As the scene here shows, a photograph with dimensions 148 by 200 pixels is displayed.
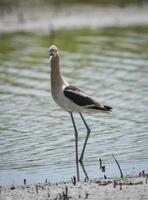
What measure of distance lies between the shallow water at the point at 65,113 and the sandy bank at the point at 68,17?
904 mm

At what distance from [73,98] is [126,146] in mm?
1043

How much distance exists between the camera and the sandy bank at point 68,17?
71.2 ft

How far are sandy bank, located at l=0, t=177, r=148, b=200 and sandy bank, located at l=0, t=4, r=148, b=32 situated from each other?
13.3 meters

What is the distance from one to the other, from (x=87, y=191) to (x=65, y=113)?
4613 mm

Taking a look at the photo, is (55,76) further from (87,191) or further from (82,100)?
(87,191)

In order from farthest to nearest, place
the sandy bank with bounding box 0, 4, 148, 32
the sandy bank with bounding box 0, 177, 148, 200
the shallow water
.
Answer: the sandy bank with bounding box 0, 4, 148, 32 → the shallow water → the sandy bank with bounding box 0, 177, 148, 200

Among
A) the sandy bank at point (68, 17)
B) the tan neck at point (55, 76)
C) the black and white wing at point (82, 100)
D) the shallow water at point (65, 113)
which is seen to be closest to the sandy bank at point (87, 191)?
the shallow water at point (65, 113)

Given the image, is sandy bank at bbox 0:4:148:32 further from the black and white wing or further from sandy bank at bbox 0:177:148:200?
sandy bank at bbox 0:177:148:200

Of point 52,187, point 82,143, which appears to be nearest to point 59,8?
point 82,143

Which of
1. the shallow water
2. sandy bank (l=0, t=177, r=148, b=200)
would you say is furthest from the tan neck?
sandy bank (l=0, t=177, r=148, b=200)

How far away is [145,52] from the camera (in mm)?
17281

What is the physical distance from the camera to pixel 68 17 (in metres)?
22.7

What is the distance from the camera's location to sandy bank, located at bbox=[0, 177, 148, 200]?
7562 millimetres

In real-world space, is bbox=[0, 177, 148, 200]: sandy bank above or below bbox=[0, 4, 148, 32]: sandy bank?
below
